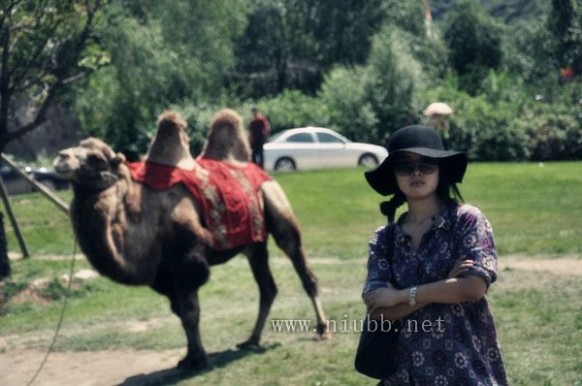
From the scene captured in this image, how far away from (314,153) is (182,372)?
24.5 metres

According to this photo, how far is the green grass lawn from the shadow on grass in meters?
0.04

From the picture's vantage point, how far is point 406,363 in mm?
4551

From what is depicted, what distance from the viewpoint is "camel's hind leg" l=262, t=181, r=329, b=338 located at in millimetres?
10531

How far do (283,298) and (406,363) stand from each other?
828 centimetres

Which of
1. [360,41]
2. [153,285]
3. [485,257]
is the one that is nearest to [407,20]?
[360,41]

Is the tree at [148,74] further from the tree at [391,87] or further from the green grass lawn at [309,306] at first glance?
the green grass lawn at [309,306]

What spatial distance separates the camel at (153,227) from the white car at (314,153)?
2278 centimetres

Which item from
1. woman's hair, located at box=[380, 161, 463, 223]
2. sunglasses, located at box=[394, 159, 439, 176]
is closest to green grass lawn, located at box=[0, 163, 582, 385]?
woman's hair, located at box=[380, 161, 463, 223]

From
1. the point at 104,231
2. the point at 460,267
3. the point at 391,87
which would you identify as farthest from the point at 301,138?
the point at 460,267

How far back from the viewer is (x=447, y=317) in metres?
4.51

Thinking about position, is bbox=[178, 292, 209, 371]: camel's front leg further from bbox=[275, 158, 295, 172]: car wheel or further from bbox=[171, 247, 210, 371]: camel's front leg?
bbox=[275, 158, 295, 172]: car wheel

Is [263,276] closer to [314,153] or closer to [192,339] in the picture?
[192,339]

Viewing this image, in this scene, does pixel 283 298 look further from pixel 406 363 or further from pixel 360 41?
pixel 360 41

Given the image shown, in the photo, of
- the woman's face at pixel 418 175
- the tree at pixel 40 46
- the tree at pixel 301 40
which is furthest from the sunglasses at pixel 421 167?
the tree at pixel 301 40
